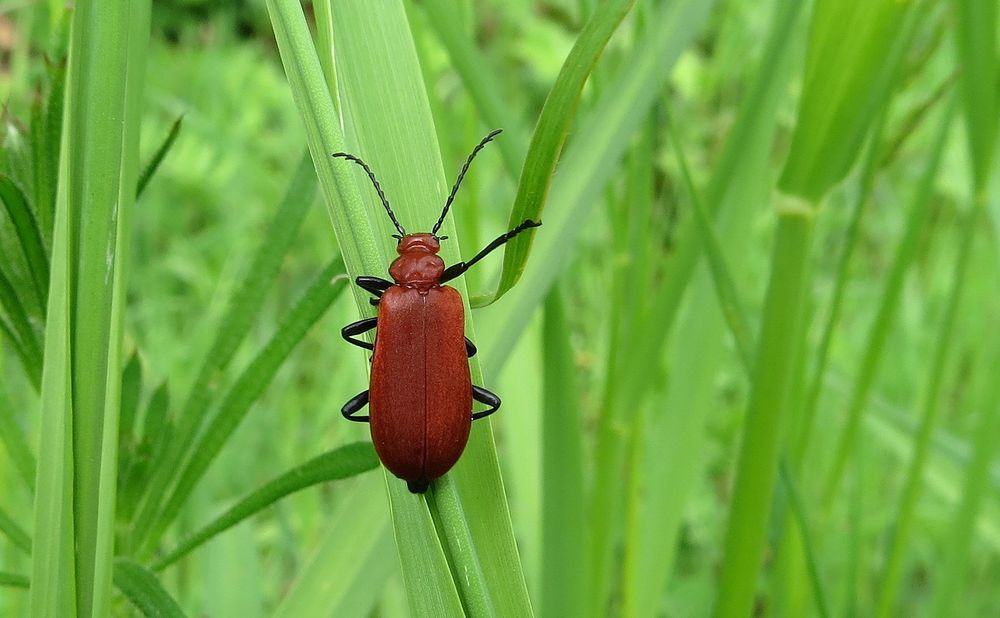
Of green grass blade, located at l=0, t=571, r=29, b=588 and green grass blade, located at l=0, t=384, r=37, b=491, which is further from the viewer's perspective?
green grass blade, located at l=0, t=384, r=37, b=491

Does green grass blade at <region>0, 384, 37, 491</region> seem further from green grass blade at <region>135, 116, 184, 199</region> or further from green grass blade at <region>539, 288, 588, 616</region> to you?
green grass blade at <region>539, 288, 588, 616</region>

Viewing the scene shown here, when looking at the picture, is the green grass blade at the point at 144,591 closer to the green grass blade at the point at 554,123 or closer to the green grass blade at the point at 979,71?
the green grass blade at the point at 554,123

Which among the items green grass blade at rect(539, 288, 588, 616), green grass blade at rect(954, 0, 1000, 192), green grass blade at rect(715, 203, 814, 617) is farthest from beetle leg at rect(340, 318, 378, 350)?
green grass blade at rect(954, 0, 1000, 192)

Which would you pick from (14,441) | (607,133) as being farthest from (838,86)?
(14,441)

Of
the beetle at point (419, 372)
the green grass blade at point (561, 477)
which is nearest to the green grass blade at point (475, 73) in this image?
the beetle at point (419, 372)

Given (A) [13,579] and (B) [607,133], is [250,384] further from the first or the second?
(B) [607,133]

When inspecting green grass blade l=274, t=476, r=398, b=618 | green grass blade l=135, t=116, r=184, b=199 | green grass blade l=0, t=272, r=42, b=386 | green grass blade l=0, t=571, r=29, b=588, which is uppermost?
green grass blade l=135, t=116, r=184, b=199
